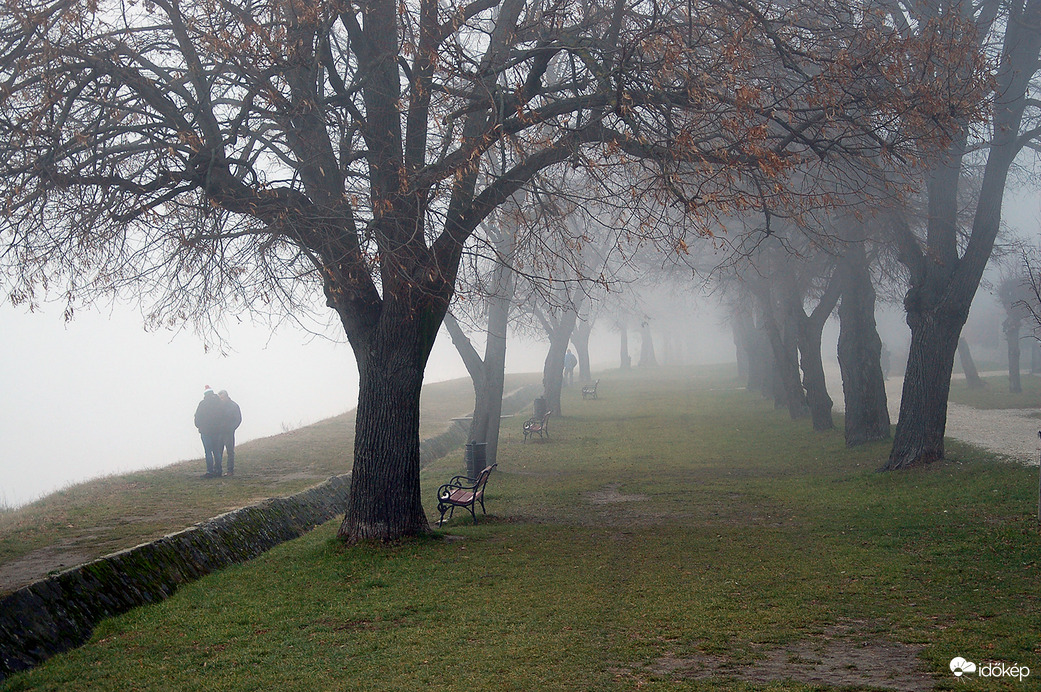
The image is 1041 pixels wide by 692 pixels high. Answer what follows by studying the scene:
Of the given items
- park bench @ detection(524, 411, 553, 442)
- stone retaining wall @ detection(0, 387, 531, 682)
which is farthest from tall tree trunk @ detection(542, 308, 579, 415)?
stone retaining wall @ detection(0, 387, 531, 682)

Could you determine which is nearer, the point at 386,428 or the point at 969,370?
the point at 386,428

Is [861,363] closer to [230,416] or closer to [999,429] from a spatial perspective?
[999,429]

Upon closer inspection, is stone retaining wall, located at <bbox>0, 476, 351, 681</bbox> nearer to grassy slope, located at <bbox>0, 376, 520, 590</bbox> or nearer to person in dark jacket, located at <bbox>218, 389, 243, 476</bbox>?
grassy slope, located at <bbox>0, 376, 520, 590</bbox>

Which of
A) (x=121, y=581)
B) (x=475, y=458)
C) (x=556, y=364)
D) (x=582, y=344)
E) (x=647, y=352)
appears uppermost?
(x=582, y=344)

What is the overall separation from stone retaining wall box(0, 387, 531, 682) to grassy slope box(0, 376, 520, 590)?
0.57 metres

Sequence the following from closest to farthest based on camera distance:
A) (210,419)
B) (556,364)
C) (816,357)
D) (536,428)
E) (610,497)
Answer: (610,497)
(210,419)
(816,357)
(536,428)
(556,364)

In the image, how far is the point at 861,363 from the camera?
19.3 meters

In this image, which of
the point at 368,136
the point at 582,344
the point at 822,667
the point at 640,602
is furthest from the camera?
the point at 582,344

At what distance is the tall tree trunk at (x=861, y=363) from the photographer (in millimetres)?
19203

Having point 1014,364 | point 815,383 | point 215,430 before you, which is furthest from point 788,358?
Answer: point 215,430

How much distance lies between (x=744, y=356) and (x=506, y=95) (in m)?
A: 40.4

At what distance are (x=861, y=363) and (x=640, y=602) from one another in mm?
13746

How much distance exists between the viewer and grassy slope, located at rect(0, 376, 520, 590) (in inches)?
398

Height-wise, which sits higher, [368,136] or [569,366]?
[368,136]
